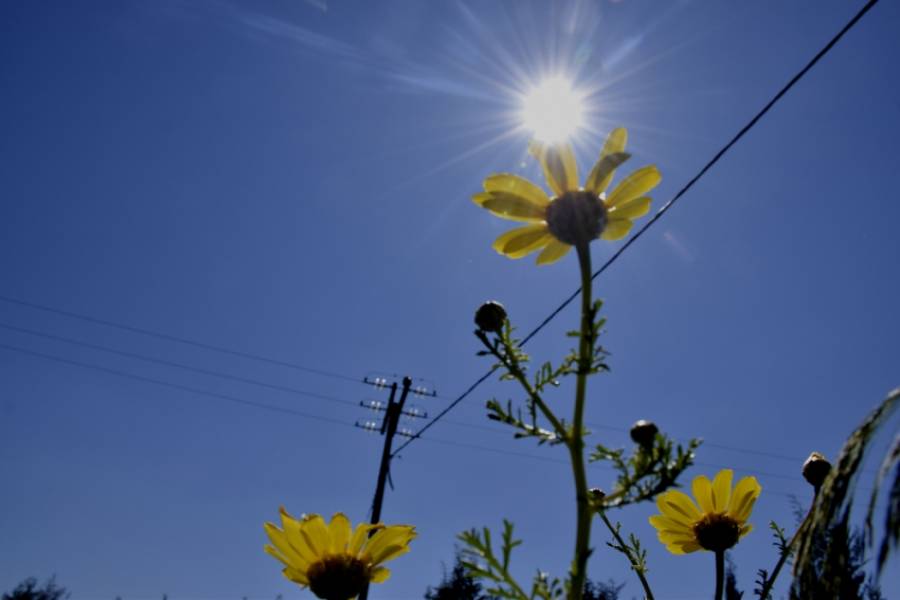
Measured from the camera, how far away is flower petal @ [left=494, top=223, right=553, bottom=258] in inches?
43.5

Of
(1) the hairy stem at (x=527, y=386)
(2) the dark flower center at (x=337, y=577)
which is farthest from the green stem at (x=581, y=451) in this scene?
(2) the dark flower center at (x=337, y=577)

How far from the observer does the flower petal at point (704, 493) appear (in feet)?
4.59

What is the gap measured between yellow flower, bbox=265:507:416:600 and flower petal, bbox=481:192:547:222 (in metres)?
0.64

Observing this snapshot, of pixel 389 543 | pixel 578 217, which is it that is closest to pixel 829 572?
pixel 578 217

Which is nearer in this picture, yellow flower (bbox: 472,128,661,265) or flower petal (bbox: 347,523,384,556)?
yellow flower (bbox: 472,128,661,265)

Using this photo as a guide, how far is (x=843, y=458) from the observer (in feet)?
2.03

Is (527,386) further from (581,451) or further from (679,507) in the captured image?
(679,507)

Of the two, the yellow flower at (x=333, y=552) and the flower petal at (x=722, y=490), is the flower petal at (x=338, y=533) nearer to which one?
the yellow flower at (x=333, y=552)

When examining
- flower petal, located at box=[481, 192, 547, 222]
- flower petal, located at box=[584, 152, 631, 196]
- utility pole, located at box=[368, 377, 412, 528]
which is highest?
utility pole, located at box=[368, 377, 412, 528]

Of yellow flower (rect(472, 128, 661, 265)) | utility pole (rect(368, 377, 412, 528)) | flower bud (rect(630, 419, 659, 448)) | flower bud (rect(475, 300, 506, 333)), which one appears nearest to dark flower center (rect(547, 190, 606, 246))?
yellow flower (rect(472, 128, 661, 265))

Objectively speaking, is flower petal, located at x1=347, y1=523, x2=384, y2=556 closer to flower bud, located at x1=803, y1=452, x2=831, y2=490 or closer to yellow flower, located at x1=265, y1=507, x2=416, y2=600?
yellow flower, located at x1=265, y1=507, x2=416, y2=600

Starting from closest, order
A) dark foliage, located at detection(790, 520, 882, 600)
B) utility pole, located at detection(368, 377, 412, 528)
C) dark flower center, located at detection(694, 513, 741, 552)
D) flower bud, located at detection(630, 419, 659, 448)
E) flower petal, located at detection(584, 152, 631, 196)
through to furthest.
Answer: dark foliage, located at detection(790, 520, 882, 600)
flower bud, located at detection(630, 419, 659, 448)
flower petal, located at detection(584, 152, 631, 196)
dark flower center, located at detection(694, 513, 741, 552)
utility pole, located at detection(368, 377, 412, 528)

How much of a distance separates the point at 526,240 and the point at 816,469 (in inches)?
35.9

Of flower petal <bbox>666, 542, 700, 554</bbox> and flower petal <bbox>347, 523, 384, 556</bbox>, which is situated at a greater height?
flower petal <bbox>666, 542, 700, 554</bbox>
